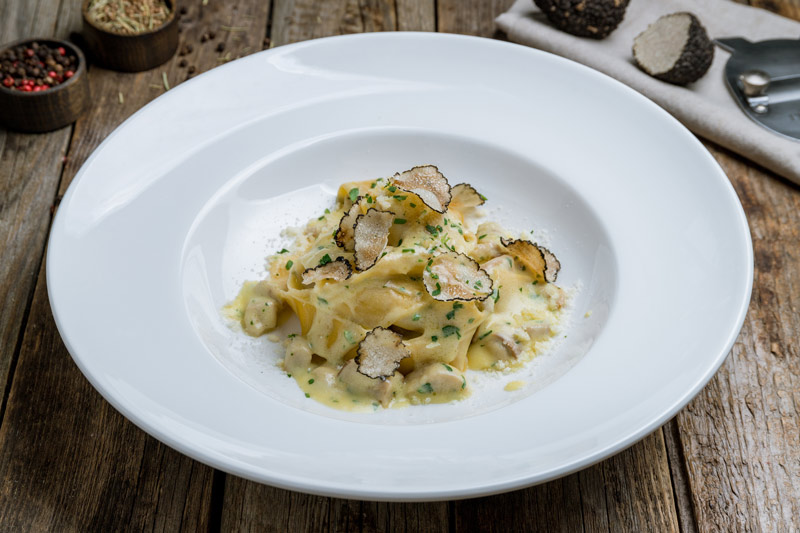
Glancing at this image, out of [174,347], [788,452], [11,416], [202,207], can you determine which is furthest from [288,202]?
[788,452]

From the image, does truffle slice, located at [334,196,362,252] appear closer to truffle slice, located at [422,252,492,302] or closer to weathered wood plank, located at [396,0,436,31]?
truffle slice, located at [422,252,492,302]

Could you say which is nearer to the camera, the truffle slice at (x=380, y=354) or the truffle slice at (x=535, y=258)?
the truffle slice at (x=380, y=354)

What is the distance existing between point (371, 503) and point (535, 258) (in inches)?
38.5

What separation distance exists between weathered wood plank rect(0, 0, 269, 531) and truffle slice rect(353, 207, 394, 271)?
801 millimetres

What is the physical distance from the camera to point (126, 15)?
12.8 ft

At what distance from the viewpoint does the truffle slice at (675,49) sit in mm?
3742

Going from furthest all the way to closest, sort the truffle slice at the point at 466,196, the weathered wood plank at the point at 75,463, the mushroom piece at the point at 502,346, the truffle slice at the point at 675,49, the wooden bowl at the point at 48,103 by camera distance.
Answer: the truffle slice at the point at 675,49 → the wooden bowl at the point at 48,103 → the truffle slice at the point at 466,196 → the mushroom piece at the point at 502,346 → the weathered wood plank at the point at 75,463

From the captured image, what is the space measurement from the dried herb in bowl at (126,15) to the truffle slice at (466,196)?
178 centimetres

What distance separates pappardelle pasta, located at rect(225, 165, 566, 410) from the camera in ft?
8.26

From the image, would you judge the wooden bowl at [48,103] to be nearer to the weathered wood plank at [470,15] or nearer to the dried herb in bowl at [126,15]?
the dried herb in bowl at [126,15]

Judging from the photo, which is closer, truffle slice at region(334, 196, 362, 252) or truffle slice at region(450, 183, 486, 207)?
truffle slice at region(334, 196, 362, 252)

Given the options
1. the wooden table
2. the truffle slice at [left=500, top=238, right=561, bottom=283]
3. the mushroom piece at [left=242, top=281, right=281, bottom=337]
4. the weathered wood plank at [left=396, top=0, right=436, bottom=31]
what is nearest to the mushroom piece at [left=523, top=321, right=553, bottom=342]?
the truffle slice at [left=500, top=238, right=561, bottom=283]

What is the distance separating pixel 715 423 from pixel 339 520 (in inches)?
50.1

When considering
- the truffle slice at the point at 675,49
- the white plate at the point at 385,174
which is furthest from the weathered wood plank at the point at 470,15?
the white plate at the point at 385,174
